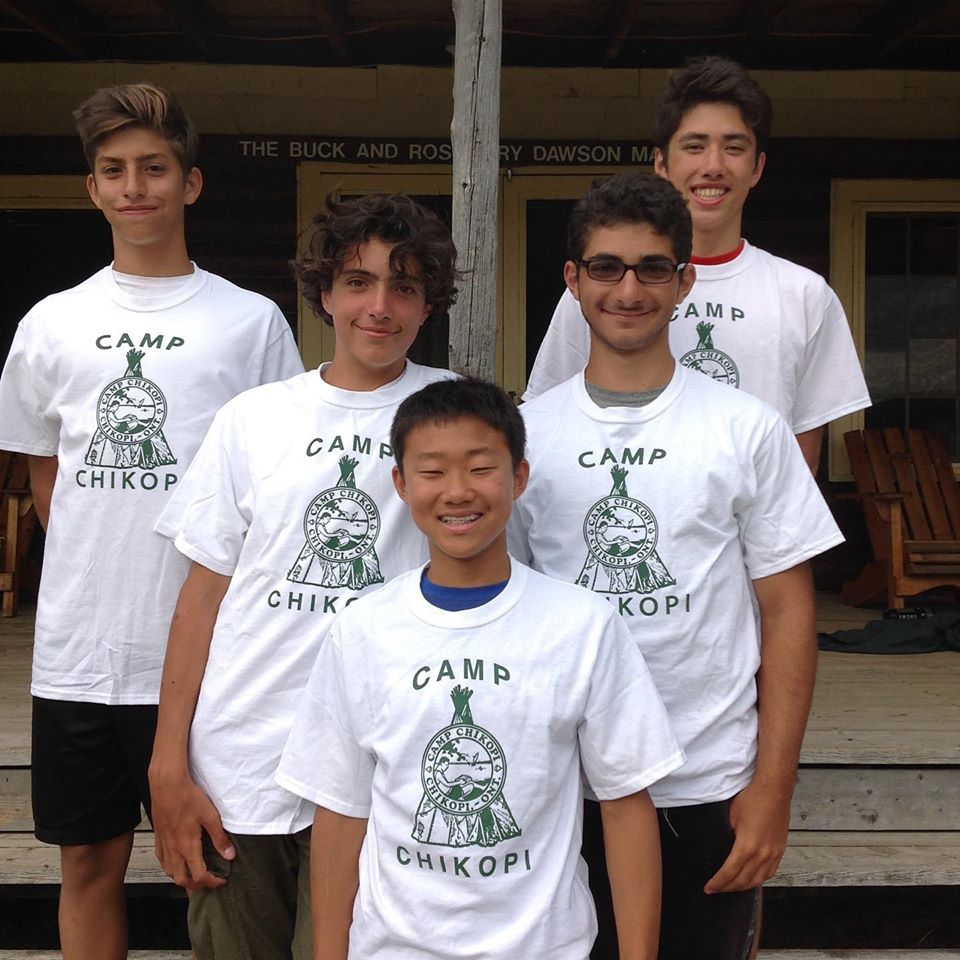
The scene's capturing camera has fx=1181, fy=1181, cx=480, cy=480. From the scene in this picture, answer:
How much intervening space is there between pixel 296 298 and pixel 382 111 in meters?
1.14

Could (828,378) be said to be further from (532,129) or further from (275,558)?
(532,129)

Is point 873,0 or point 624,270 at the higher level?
point 873,0

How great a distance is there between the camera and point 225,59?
6.12 m

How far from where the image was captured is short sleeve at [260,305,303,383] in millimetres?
2416

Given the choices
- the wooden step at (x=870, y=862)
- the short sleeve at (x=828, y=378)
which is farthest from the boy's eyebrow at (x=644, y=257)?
the wooden step at (x=870, y=862)

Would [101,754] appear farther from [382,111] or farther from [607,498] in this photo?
[382,111]

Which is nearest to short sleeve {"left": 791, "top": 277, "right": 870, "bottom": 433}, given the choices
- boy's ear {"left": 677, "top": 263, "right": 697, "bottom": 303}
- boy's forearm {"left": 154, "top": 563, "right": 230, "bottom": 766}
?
boy's ear {"left": 677, "top": 263, "right": 697, "bottom": 303}

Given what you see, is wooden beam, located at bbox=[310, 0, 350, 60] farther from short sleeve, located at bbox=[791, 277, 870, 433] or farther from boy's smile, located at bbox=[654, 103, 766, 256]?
short sleeve, located at bbox=[791, 277, 870, 433]

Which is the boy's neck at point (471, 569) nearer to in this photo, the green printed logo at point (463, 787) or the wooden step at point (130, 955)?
the green printed logo at point (463, 787)

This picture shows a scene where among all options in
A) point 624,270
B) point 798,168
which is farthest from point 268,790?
point 798,168

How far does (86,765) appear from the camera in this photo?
2.37 m

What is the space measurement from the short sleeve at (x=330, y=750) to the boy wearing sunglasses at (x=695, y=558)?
399 millimetres

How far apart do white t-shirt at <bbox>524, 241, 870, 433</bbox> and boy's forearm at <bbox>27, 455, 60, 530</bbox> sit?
1357mm

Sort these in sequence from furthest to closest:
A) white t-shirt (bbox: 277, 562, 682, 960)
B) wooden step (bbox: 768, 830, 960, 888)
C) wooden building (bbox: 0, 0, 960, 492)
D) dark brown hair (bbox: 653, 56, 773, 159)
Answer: wooden building (bbox: 0, 0, 960, 492) → wooden step (bbox: 768, 830, 960, 888) → dark brown hair (bbox: 653, 56, 773, 159) → white t-shirt (bbox: 277, 562, 682, 960)
